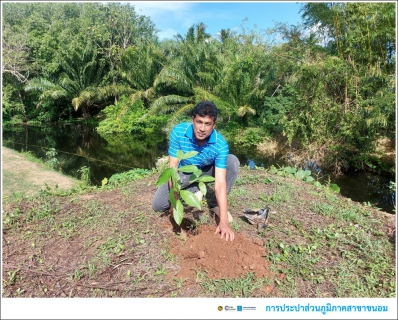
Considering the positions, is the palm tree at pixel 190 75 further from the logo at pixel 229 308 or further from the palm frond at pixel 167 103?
the logo at pixel 229 308

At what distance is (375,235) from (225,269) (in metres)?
1.70

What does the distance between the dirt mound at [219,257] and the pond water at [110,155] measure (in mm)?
3469

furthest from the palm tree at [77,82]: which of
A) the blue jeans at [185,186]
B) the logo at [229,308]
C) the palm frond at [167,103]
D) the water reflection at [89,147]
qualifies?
the logo at [229,308]

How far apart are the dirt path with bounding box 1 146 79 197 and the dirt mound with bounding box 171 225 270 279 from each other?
3.46 meters

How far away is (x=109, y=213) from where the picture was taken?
10.0 feet

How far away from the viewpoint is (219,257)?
7.07 ft

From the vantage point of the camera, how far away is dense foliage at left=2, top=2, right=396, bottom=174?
7.10 meters

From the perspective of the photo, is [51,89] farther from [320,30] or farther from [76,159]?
[320,30]

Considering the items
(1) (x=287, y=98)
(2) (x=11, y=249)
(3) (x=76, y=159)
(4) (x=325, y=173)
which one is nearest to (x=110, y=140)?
(3) (x=76, y=159)

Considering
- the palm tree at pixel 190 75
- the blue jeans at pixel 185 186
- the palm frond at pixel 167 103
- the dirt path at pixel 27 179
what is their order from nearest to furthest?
the blue jeans at pixel 185 186, the dirt path at pixel 27 179, the palm tree at pixel 190 75, the palm frond at pixel 167 103

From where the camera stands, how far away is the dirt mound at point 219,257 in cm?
210

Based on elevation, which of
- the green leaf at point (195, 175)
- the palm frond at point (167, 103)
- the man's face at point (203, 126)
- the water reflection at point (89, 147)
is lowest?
the water reflection at point (89, 147)

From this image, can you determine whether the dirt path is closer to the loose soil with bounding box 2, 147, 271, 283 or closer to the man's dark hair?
the loose soil with bounding box 2, 147, 271, 283

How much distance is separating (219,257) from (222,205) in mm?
437
